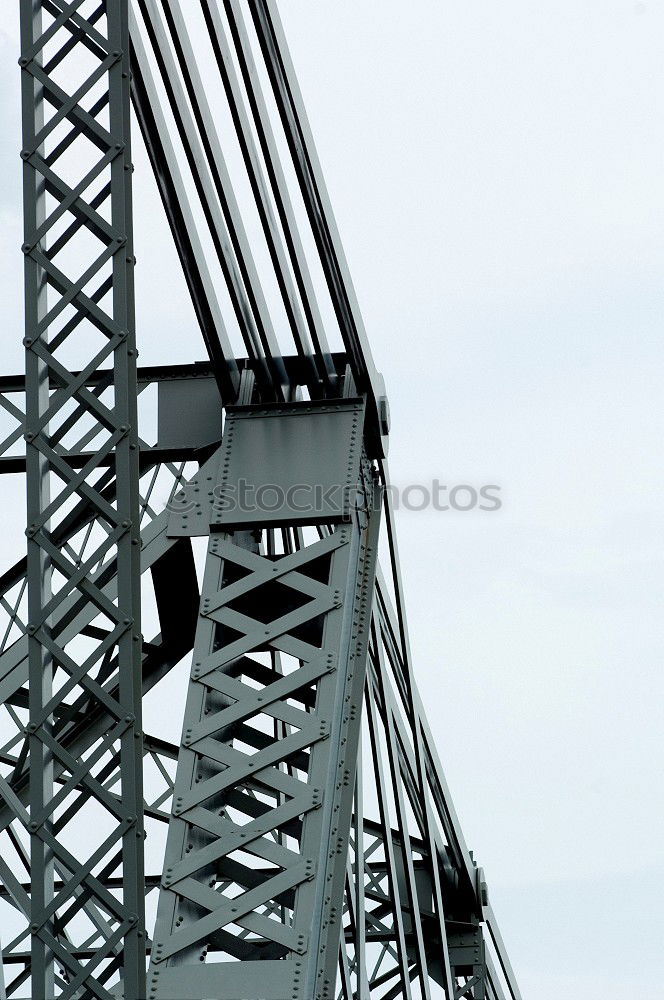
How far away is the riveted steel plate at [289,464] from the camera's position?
26.8 ft

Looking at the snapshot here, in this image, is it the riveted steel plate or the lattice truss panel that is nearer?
the lattice truss panel

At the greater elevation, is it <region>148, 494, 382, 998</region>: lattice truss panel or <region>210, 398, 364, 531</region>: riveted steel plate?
<region>210, 398, 364, 531</region>: riveted steel plate

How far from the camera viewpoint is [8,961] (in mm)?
12195

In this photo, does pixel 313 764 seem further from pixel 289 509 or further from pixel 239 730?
pixel 289 509

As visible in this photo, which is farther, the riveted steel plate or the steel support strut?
the riveted steel plate

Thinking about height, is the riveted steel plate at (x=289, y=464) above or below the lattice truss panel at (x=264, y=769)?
above

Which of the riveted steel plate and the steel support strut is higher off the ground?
the riveted steel plate

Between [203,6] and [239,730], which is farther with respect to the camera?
[203,6]

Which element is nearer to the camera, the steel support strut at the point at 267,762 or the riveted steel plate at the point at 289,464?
the steel support strut at the point at 267,762

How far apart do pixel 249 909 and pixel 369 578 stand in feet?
7.61

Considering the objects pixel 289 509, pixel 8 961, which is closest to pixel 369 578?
pixel 289 509

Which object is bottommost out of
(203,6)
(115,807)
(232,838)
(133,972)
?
(133,972)

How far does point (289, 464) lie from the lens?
27.2 ft

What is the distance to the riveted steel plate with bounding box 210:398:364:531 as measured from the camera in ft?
26.8
